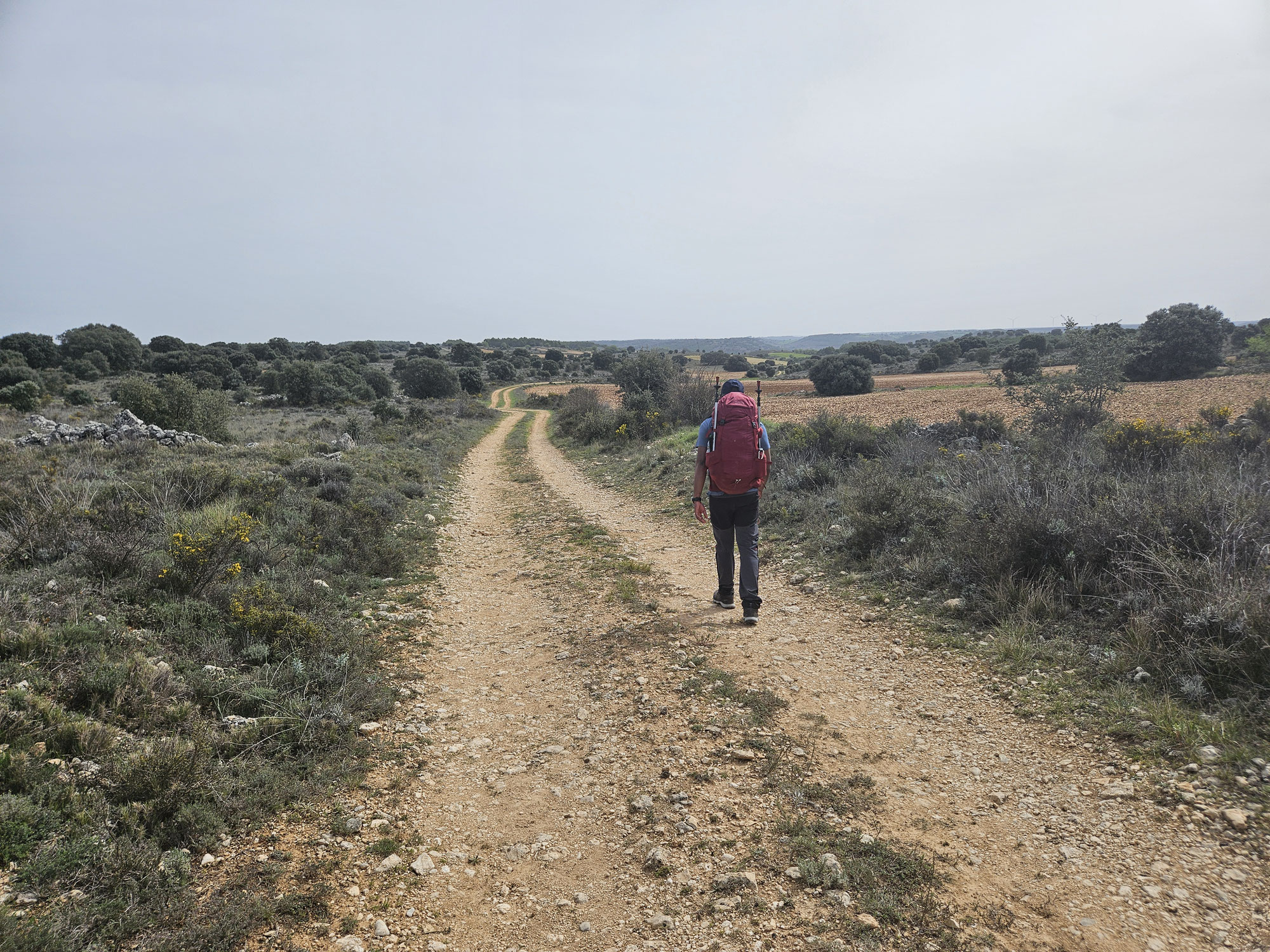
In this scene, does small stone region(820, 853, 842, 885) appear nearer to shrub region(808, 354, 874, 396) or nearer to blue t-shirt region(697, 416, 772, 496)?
blue t-shirt region(697, 416, 772, 496)

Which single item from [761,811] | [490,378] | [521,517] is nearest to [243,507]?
[521,517]

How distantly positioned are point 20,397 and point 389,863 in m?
33.9

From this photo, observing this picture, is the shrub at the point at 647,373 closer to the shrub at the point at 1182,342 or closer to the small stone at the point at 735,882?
the shrub at the point at 1182,342

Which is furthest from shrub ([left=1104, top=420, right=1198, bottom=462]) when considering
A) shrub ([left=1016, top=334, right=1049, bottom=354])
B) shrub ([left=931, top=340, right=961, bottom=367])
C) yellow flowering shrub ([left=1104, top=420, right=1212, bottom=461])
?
shrub ([left=931, top=340, right=961, bottom=367])

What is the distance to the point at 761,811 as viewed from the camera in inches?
132

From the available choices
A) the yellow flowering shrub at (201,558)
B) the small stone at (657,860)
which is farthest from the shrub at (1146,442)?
the yellow flowering shrub at (201,558)

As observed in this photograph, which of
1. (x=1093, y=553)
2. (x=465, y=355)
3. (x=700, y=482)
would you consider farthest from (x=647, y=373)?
(x=465, y=355)

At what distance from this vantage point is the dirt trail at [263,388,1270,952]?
8.66 feet

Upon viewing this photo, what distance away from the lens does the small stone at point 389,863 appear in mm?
3020

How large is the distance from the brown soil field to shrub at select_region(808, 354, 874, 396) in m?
6.70

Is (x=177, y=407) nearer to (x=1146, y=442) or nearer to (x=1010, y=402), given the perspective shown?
(x=1146, y=442)

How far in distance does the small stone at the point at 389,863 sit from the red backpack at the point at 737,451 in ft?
12.5

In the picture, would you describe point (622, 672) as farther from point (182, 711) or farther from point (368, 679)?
point (182, 711)

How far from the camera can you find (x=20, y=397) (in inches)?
1006
